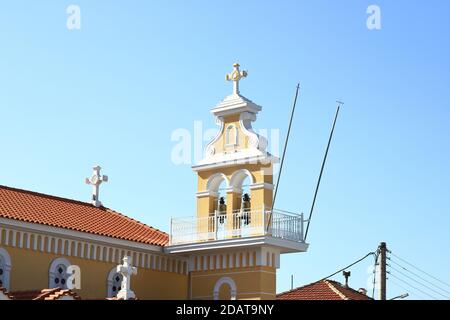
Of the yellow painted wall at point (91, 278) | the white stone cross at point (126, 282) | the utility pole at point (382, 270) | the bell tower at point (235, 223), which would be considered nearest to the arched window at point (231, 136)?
the bell tower at point (235, 223)

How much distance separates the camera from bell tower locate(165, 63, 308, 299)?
1197 inches

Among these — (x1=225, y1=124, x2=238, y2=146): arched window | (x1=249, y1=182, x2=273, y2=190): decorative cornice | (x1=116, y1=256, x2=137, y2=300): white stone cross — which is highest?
(x1=225, y1=124, x2=238, y2=146): arched window

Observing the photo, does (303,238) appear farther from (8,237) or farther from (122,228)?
(8,237)

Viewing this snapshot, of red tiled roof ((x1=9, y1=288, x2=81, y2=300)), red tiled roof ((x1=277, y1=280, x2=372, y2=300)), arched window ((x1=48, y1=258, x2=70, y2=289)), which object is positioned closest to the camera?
red tiled roof ((x1=9, y1=288, x2=81, y2=300))

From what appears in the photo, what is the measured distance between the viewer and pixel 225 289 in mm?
31453

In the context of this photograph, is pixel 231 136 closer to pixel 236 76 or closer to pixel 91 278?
pixel 236 76

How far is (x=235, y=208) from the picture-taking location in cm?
3162

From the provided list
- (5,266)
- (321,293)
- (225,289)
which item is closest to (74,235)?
(5,266)

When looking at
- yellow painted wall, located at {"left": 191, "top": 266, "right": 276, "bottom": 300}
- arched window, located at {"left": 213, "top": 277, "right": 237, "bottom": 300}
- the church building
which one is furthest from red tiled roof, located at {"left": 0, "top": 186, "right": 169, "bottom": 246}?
arched window, located at {"left": 213, "top": 277, "right": 237, "bottom": 300}

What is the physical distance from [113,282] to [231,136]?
20.8ft

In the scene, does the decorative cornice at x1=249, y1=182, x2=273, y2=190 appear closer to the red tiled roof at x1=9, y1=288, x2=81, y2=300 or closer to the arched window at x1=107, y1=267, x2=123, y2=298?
the arched window at x1=107, y1=267, x2=123, y2=298
